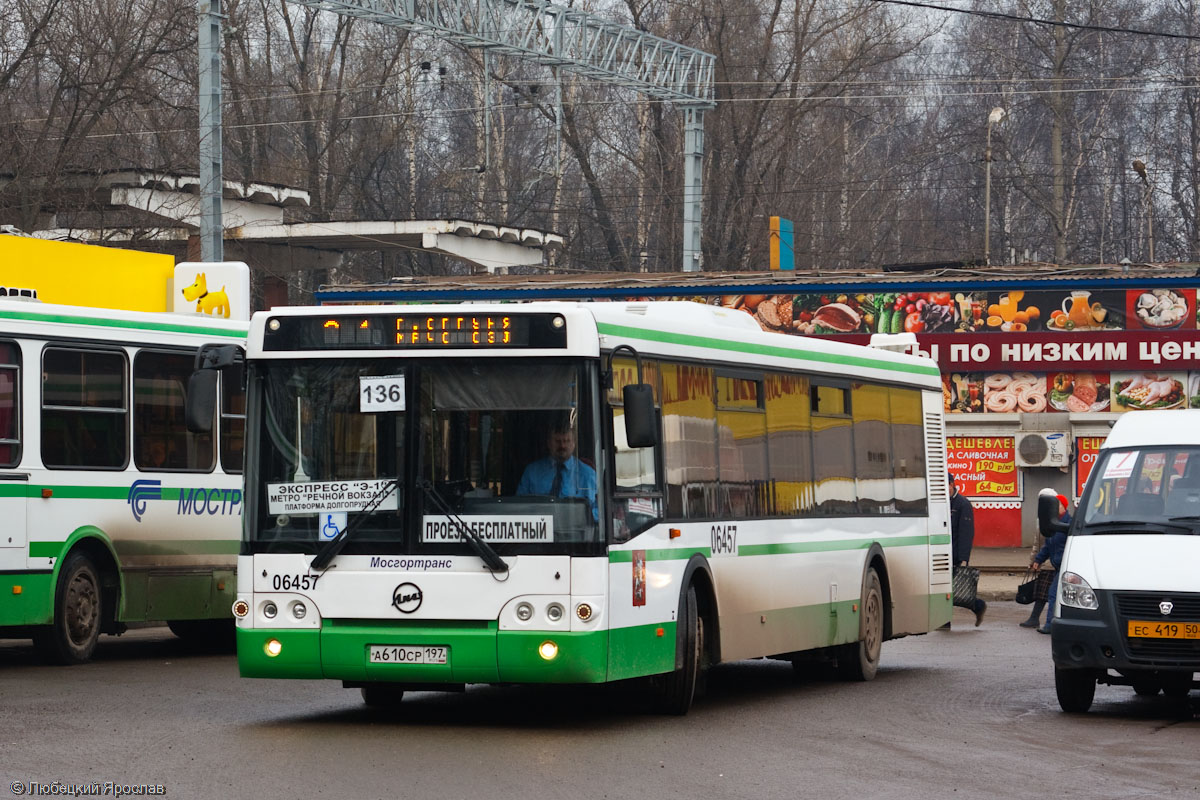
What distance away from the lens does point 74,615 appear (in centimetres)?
1500

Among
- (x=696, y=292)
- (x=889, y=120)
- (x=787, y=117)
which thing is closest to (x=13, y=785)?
(x=696, y=292)

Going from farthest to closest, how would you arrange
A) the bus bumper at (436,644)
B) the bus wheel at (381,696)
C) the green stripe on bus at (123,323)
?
the green stripe on bus at (123,323) < the bus wheel at (381,696) < the bus bumper at (436,644)

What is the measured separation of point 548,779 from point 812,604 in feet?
16.5

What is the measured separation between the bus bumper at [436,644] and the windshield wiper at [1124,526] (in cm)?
384

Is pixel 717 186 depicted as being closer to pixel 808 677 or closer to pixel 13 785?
pixel 808 677

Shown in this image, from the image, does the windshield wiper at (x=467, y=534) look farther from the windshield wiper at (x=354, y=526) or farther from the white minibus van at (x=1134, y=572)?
the white minibus van at (x=1134, y=572)

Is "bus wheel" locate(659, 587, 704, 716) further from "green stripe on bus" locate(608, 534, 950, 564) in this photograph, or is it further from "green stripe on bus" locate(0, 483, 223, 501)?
"green stripe on bus" locate(0, 483, 223, 501)

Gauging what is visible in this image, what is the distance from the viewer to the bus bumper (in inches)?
428

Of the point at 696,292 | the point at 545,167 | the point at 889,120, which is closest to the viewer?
the point at 696,292

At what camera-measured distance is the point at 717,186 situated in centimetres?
4934

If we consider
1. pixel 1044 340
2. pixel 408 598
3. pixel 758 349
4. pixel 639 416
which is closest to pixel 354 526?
pixel 408 598

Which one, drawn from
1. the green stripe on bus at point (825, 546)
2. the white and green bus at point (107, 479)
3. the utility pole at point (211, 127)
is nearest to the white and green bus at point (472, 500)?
the green stripe on bus at point (825, 546)

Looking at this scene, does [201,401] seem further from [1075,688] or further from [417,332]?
[1075,688]

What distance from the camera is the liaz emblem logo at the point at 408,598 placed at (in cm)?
1105
